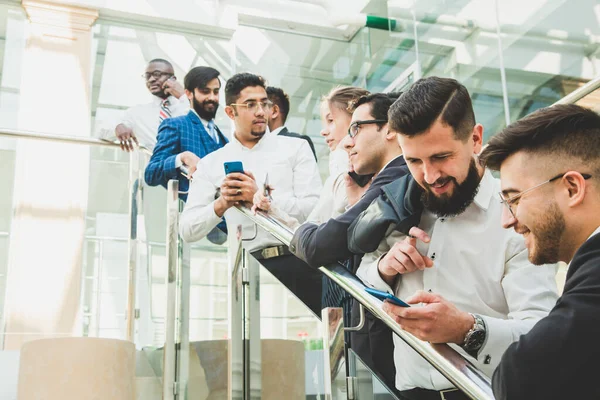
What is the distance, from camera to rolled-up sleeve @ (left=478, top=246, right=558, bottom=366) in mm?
1667

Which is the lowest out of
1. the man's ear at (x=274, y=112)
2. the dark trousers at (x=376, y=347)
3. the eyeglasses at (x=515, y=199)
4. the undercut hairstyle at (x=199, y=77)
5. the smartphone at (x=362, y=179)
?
the dark trousers at (x=376, y=347)

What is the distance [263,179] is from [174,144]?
0.90 metres

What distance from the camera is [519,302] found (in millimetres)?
1795

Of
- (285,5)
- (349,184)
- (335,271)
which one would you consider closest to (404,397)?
(335,271)

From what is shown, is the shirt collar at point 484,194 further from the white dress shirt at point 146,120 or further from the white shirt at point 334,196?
the white dress shirt at point 146,120

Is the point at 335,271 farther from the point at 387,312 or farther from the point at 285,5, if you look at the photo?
the point at 285,5

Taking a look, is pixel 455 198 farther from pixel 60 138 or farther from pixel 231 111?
pixel 60 138

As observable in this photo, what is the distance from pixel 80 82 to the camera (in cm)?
762

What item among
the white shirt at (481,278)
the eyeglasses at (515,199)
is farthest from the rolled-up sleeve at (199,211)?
the eyeglasses at (515,199)

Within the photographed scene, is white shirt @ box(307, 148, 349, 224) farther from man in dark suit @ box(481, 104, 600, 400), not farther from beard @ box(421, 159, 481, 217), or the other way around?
man in dark suit @ box(481, 104, 600, 400)

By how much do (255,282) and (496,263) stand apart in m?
1.15

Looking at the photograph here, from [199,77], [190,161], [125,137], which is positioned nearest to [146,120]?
[125,137]

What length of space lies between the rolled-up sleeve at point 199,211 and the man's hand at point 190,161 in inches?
9.0

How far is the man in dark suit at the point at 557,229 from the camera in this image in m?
1.20
